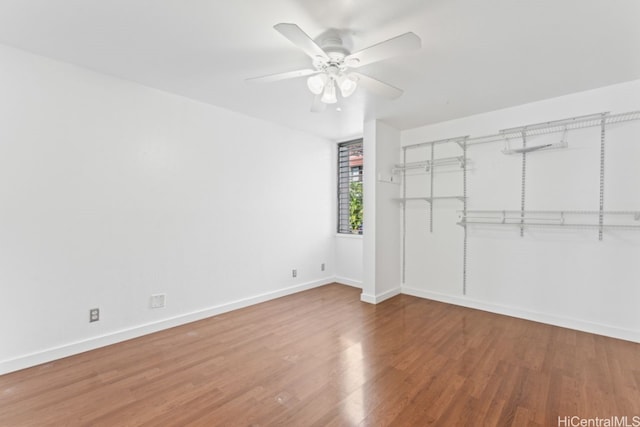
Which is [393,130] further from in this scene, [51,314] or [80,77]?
[51,314]

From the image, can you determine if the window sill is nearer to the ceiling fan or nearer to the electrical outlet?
the ceiling fan

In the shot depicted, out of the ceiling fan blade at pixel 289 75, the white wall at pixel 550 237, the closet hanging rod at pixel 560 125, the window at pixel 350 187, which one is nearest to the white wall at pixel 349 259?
the window at pixel 350 187

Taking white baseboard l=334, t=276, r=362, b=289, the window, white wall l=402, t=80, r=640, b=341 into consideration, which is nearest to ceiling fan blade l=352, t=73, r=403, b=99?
A: white wall l=402, t=80, r=640, b=341

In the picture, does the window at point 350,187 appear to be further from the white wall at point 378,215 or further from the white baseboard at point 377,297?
the white baseboard at point 377,297

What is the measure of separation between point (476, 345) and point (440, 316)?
73 centimetres

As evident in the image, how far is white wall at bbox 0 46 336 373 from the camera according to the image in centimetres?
224

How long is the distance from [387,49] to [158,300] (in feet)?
10.1

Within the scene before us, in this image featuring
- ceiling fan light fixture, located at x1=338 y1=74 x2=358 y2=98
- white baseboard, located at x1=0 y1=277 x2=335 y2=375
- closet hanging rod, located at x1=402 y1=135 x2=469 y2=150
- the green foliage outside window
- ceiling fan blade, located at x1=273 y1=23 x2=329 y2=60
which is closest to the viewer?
ceiling fan blade, located at x1=273 y1=23 x2=329 y2=60

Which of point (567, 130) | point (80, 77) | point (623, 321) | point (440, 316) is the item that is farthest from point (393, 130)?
point (80, 77)

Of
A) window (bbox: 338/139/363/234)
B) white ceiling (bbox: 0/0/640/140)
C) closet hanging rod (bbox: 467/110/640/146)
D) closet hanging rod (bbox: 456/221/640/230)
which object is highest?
white ceiling (bbox: 0/0/640/140)

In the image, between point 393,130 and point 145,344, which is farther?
point 393,130

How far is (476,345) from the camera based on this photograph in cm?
263

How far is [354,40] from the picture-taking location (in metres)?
2.01

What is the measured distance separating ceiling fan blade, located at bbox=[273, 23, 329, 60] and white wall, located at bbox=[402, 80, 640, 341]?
2696 mm
